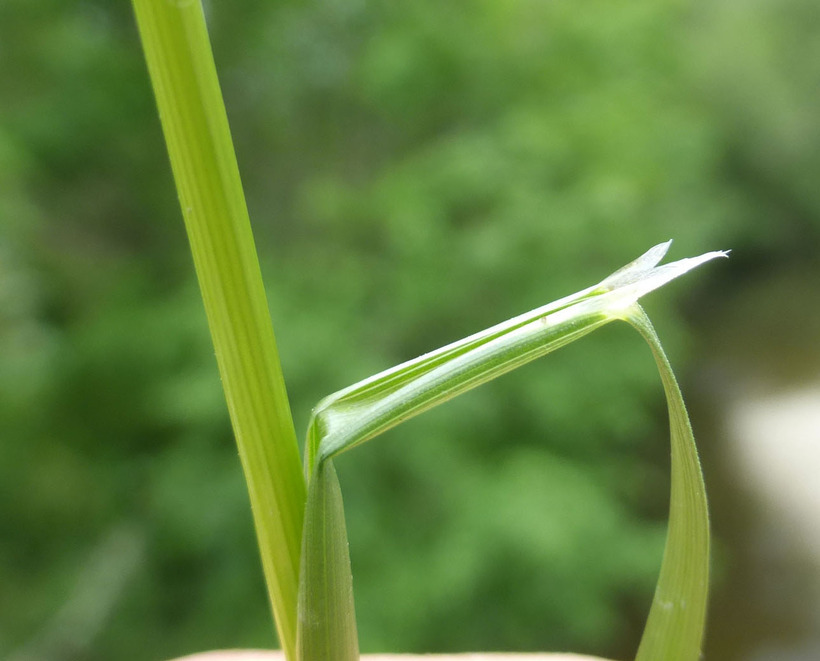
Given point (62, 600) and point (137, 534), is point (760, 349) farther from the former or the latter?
point (62, 600)

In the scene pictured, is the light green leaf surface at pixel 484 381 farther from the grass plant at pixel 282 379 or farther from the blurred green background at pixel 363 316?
the blurred green background at pixel 363 316

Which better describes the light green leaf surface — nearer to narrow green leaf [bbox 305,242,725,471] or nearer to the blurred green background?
narrow green leaf [bbox 305,242,725,471]

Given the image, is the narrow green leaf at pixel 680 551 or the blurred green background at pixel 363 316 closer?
the narrow green leaf at pixel 680 551

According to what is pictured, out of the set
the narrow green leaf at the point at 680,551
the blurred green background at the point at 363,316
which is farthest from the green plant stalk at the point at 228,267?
the blurred green background at the point at 363,316

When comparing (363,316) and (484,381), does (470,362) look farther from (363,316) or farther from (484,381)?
(363,316)

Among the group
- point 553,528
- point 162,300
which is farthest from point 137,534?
point 553,528

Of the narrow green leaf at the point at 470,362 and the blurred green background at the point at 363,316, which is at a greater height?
the narrow green leaf at the point at 470,362

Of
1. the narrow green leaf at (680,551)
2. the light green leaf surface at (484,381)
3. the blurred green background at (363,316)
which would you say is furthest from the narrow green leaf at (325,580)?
the blurred green background at (363,316)
